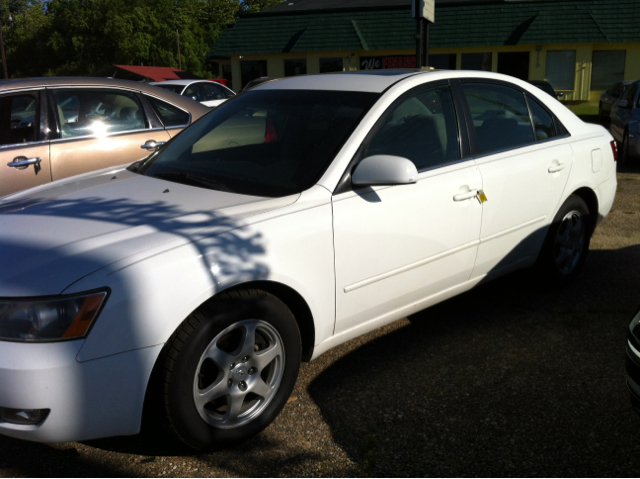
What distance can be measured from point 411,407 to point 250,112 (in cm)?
207

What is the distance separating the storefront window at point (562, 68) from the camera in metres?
27.7

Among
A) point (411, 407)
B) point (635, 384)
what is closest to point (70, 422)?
point (411, 407)

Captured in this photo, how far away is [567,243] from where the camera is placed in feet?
16.0

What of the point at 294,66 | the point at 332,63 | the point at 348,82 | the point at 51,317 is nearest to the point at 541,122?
the point at 348,82

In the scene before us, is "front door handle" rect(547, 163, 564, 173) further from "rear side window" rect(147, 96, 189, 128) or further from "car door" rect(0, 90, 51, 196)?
"car door" rect(0, 90, 51, 196)

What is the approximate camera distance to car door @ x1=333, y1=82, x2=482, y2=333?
3.31 meters

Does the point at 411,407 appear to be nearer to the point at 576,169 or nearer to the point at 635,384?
Result: the point at 635,384

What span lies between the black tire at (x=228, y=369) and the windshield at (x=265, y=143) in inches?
26.3

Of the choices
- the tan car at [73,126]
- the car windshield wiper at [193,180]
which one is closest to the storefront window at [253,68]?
the tan car at [73,126]

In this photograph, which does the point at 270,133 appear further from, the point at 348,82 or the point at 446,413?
the point at 446,413

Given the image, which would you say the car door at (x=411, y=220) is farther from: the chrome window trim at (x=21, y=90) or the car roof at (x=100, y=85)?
the chrome window trim at (x=21, y=90)

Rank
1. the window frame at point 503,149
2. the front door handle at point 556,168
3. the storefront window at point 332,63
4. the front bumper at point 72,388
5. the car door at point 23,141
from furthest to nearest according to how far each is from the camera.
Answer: the storefront window at point 332,63 → the car door at point 23,141 → the front door handle at point 556,168 → the window frame at point 503,149 → the front bumper at point 72,388

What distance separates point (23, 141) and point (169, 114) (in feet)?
4.53

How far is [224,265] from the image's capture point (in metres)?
2.78
